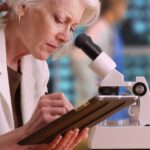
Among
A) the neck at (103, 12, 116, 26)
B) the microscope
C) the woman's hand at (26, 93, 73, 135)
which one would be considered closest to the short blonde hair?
the microscope

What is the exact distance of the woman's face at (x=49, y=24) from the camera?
190 centimetres

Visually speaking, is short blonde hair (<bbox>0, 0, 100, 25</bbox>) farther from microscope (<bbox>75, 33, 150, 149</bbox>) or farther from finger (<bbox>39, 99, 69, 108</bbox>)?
finger (<bbox>39, 99, 69, 108</bbox>)

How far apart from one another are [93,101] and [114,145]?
0.27 metres

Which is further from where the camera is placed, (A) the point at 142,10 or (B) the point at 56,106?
(A) the point at 142,10

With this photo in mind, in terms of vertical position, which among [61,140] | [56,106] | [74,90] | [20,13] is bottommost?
[74,90]

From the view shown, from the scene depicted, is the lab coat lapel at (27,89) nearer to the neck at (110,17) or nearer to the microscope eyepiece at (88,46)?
the microscope eyepiece at (88,46)

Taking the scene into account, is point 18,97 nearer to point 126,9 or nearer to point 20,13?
point 20,13

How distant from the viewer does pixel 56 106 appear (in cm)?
155

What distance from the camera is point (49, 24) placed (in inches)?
74.8

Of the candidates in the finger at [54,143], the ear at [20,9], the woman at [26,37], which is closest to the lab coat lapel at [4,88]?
the woman at [26,37]

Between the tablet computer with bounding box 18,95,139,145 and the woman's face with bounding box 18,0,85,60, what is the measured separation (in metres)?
0.44

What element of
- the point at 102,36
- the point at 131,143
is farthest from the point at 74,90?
the point at 131,143

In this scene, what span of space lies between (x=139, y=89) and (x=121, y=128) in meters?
0.13

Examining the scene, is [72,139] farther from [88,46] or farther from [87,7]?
[87,7]
